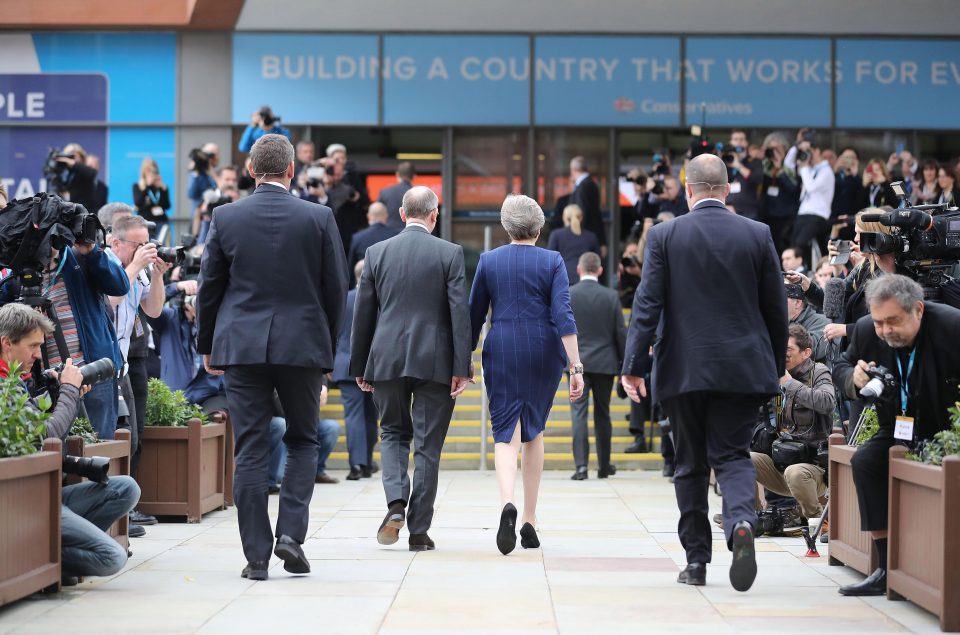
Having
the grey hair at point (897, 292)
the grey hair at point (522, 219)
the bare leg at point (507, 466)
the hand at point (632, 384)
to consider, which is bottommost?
the bare leg at point (507, 466)

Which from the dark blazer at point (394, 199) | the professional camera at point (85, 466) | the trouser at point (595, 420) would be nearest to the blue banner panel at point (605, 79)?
the dark blazer at point (394, 199)

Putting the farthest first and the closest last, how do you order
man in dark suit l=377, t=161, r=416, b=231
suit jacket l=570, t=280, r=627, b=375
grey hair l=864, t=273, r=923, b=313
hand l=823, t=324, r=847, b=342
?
man in dark suit l=377, t=161, r=416, b=231
suit jacket l=570, t=280, r=627, b=375
hand l=823, t=324, r=847, b=342
grey hair l=864, t=273, r=923, b=313

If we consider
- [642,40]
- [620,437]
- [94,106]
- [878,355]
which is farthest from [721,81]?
[878,355]

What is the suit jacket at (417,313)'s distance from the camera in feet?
25.8

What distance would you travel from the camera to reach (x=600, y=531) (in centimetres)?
914

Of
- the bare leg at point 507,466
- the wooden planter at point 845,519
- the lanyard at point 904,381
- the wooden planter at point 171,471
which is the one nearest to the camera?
the lanyard at point 904,381

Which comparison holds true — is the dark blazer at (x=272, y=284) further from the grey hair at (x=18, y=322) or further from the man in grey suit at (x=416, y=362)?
the man in grey suit at (x=416, y=362)

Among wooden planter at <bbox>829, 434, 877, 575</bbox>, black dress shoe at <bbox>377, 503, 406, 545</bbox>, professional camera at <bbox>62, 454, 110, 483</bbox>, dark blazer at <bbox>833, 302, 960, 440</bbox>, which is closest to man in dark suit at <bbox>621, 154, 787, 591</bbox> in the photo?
dark blazer at <bbox>833, 302, 960, 440</bbox>

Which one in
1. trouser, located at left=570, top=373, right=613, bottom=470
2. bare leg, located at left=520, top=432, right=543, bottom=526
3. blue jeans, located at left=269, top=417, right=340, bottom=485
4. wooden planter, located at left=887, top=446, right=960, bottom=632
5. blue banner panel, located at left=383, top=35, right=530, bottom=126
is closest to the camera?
wooden planter, located at left=887, top=446, right=960, bottom=632

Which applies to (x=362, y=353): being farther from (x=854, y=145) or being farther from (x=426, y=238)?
(x=854, y=145)

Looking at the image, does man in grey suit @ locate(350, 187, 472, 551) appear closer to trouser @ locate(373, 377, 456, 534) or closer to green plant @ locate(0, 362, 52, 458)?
trouser @ locate(373, 377, 456, 534)

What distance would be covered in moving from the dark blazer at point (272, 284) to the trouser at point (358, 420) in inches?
240

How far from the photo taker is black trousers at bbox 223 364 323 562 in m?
6.77

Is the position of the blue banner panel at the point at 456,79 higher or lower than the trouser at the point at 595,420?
higher
